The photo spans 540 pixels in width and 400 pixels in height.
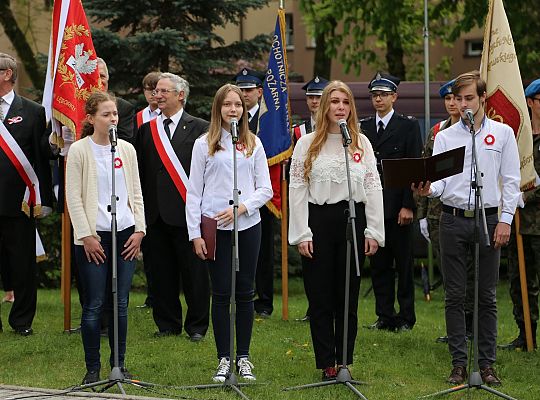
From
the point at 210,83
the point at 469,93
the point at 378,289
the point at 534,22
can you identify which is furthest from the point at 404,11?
the point at 469,93

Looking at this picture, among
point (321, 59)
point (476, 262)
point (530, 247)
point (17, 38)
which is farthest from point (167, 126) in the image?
point (321, 59)

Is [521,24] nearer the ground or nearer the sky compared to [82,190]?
nearer the sky

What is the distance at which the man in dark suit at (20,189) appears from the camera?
1115 cm

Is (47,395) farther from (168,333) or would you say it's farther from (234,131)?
(168,333)

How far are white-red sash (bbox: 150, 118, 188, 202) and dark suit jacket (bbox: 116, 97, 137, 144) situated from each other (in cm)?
40

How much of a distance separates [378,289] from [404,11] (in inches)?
519

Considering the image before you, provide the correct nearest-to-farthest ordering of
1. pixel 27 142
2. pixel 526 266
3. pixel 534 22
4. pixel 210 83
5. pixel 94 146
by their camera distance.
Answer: pixel 94 146, pixel 526 266, pixel 27 142, pixel 210 83, pixel 534 22

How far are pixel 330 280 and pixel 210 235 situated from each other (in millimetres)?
955

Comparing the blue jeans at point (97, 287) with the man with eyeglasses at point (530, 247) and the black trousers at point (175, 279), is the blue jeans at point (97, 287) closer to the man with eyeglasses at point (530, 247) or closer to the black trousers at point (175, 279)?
the black trousers at point (175, 279)

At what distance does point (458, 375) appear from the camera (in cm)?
872

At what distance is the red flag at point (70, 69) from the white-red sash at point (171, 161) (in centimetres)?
74

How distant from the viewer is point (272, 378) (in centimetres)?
900

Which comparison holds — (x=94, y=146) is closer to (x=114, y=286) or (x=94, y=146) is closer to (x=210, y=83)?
(x=114, y=286)

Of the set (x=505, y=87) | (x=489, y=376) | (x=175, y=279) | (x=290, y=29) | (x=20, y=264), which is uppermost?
(x=290, y=29)
